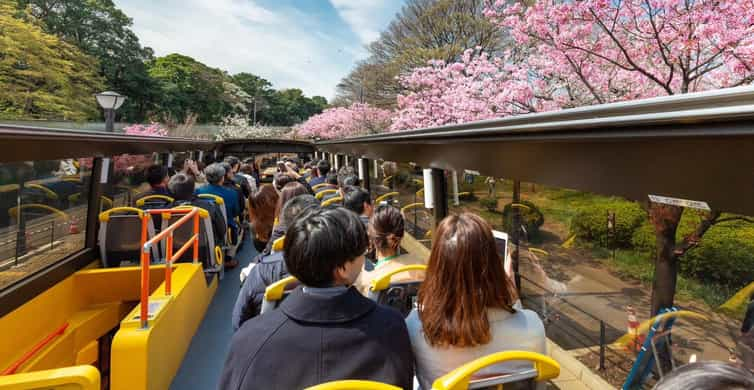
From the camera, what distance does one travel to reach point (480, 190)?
341 cm

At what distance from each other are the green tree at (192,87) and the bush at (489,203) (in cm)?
3966

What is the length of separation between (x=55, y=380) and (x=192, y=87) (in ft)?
151

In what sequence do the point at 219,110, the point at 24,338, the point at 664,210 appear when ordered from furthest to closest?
the point at 219,110 < the point at 24,338 < the point at 664,210

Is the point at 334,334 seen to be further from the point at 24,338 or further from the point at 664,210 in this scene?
the point at 24,338

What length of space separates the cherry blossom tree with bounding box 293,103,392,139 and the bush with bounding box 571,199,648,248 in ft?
58.3

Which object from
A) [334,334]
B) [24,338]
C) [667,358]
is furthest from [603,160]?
[24,338]

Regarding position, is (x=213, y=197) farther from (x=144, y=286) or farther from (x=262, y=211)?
(x=144, y=286)

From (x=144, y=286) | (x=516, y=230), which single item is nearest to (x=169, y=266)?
(x=144, y=286)

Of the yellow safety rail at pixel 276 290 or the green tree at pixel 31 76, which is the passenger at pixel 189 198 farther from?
the green tree at pixel 31 76

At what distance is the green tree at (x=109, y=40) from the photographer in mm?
26953

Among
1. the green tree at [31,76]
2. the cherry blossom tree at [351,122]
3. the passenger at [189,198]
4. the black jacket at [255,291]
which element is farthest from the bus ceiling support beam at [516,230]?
the green tree at [31,76]

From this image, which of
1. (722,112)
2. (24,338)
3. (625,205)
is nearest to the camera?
(722,112)

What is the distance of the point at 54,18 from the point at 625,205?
119 ft

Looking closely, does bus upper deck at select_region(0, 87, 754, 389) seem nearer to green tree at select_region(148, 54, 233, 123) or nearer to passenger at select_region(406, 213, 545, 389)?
passenger at select_region(406, 213, 545, 389)
